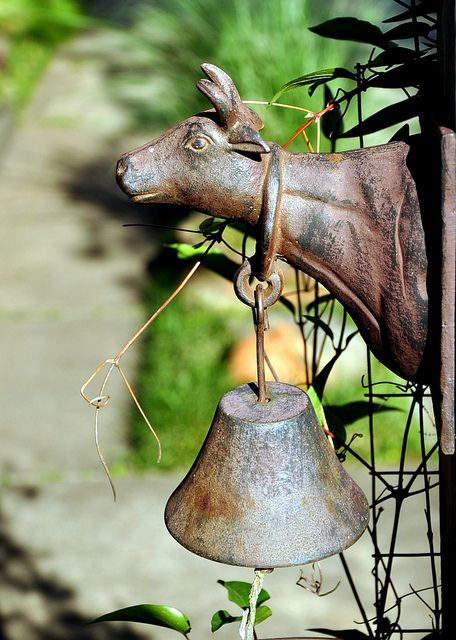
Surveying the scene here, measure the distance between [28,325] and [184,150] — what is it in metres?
4.09

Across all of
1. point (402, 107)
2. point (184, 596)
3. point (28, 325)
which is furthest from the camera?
point (28, 325)

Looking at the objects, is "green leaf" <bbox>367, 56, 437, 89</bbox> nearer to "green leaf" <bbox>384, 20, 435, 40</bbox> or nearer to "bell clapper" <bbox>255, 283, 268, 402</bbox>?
"green leaf" <bbox>384, 20, 435, 40</bbox>

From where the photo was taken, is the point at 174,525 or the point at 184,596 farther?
the point at 184,596

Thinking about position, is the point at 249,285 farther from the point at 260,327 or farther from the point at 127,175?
the point at 127,175

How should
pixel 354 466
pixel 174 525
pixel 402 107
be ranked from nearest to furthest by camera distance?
pixel 174 525 < pixel 402 107 < pixel 354 466

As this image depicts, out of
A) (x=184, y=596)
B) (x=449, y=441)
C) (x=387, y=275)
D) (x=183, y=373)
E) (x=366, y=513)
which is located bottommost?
(x=184, y=596)

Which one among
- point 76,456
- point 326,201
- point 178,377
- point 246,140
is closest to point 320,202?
point 326,201

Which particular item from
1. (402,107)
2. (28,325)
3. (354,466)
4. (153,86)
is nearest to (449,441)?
(402,107)

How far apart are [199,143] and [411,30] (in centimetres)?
47

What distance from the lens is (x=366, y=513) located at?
1.25 m

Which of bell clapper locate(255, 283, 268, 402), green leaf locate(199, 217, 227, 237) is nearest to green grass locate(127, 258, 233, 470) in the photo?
green leaf locate(199, 217, 227, 237)

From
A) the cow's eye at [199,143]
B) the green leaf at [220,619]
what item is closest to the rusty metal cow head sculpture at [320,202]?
the cow's eye at [199,143]

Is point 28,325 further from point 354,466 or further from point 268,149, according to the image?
point 268,149

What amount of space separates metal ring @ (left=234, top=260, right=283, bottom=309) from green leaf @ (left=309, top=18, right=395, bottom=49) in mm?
495
